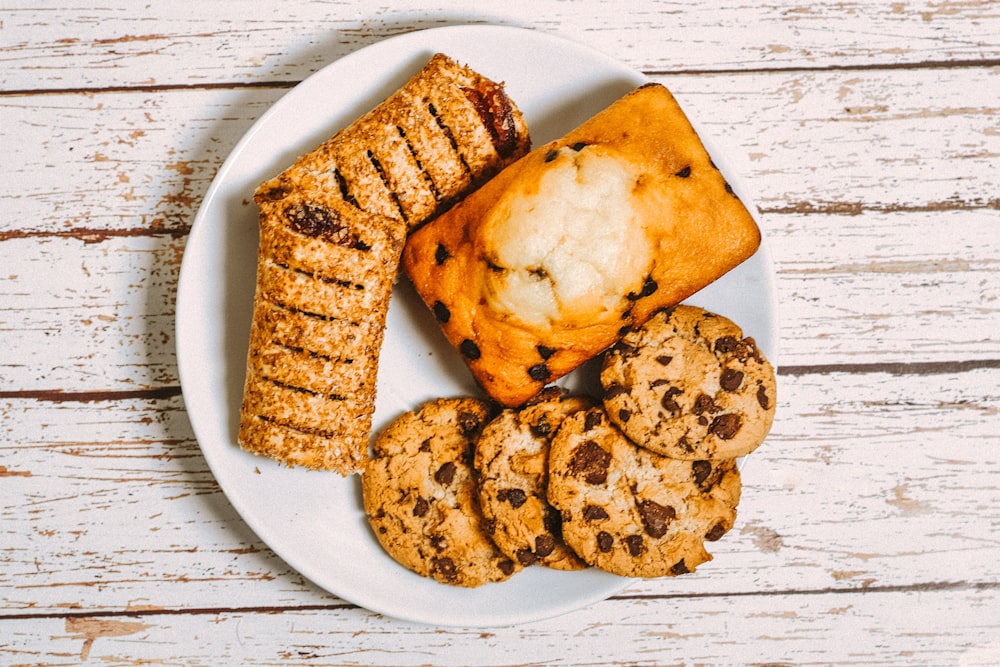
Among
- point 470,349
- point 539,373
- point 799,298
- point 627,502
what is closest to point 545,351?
point 539,373

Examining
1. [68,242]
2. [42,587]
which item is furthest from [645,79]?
[42,587]

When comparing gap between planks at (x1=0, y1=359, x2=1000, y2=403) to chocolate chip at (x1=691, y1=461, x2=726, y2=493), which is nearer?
chocolate chip at (x1=691, y1=461, x2=726, y2=493)

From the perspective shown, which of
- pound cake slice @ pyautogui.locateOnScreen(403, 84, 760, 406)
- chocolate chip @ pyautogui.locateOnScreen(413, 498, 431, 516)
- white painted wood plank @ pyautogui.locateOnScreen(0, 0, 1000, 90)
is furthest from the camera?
white painted wood plank @ pyautogui.locateOnScreen(0, 0, 1000, 90)

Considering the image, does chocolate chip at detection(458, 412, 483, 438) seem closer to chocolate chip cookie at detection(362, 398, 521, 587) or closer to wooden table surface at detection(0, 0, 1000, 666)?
chocolate chip cookie at detection(362, 398, 521, 587)

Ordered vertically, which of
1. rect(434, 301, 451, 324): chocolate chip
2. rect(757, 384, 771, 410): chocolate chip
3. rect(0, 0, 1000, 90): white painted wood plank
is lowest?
rect(757, 384, 771, 410): chocolate chip

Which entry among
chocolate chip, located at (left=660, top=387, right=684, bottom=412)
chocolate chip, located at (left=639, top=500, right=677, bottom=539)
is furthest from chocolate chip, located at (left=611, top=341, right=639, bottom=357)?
chocolate chip, located at (left=639, top=500, right=677, bottom=539)

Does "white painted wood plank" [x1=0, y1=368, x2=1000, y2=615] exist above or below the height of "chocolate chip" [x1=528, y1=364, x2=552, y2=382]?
below

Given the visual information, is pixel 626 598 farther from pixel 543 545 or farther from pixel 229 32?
pixel 229 32

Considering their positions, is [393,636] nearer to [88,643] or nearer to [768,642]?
[88,643]
